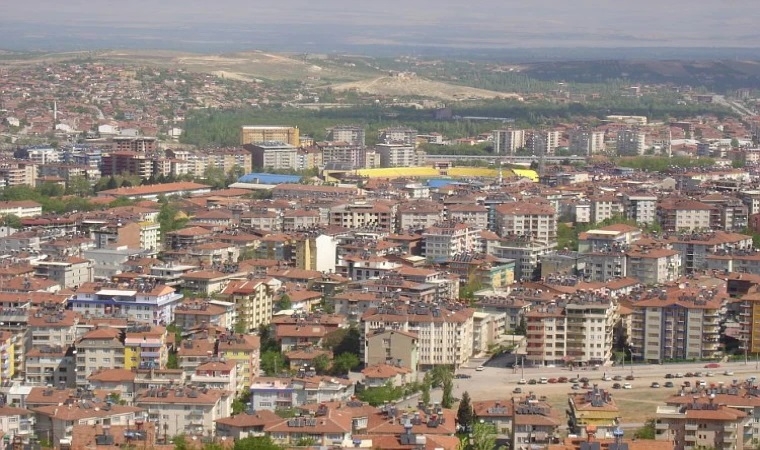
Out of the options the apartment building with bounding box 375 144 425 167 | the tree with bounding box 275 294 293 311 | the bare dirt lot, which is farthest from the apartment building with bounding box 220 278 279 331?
the apartment building with bounding box 375 144 425 167

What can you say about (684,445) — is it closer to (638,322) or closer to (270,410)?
(270,410)

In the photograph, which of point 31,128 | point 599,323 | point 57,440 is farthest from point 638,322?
point 31,128

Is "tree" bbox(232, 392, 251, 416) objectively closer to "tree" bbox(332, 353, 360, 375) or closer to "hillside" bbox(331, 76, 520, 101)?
"tree" bbox(332, 353, 360, 375)

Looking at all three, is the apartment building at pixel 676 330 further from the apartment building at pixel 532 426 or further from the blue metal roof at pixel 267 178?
the blue metal roof at pixel 267 178

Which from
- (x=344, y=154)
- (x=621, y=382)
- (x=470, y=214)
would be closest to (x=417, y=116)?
(x=344, y=154)

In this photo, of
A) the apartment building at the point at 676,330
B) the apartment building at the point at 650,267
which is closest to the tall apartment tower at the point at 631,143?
the apartment building at the point at 650,267

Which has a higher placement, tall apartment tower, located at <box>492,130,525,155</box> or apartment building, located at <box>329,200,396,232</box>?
apartment building, located at <box>329,200,396,232</box>
